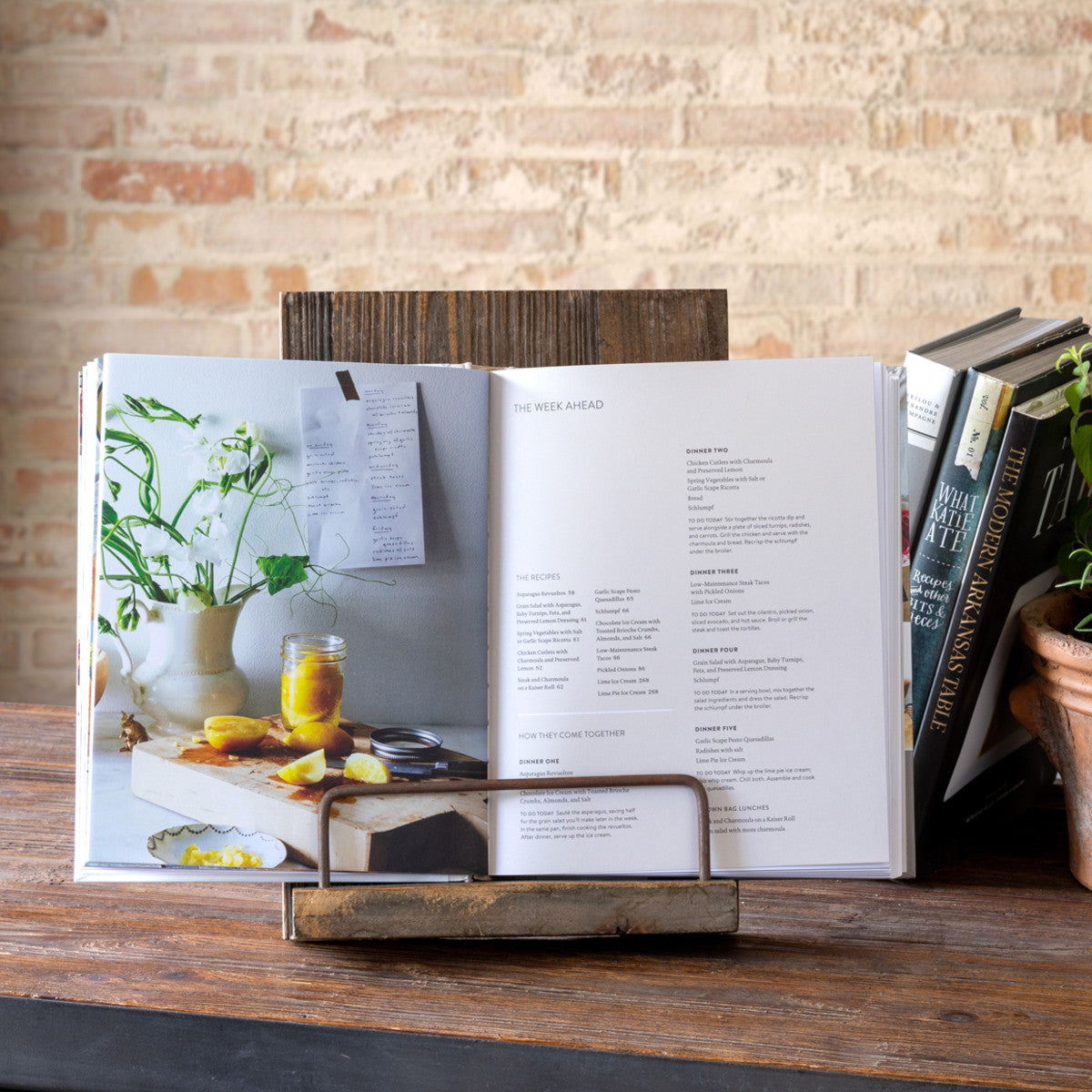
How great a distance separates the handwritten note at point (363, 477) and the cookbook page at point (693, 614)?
0.05 metres

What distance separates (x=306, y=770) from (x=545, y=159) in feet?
4.22

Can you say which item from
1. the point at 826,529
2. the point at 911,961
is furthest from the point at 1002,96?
the point at 911,961

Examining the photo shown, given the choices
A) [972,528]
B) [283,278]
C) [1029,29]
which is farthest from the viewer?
[283,278]

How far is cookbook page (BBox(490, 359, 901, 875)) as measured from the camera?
1.77ft

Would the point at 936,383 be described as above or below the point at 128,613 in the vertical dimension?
above

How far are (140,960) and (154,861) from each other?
0.05 m

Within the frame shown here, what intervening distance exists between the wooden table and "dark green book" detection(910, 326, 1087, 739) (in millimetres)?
134

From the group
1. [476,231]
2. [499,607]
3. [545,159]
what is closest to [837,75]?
[545,159]

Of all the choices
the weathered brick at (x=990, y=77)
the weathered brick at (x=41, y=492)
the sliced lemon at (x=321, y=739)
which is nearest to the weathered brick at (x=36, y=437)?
the weathered brick at (x=41, y=492)

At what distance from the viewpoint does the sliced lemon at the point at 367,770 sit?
0.54 m

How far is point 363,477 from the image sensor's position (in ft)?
1.79

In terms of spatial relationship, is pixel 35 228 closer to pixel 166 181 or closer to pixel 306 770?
pixel 166 181

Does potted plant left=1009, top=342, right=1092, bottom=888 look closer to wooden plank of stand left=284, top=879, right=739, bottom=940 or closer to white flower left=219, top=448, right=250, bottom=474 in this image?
wooden plank of stand left=284, top=879, right=739, bottom=940

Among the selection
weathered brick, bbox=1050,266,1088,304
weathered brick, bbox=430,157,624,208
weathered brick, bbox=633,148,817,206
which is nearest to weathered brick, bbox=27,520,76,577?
weathered brick, bbox=430,157,624,208
